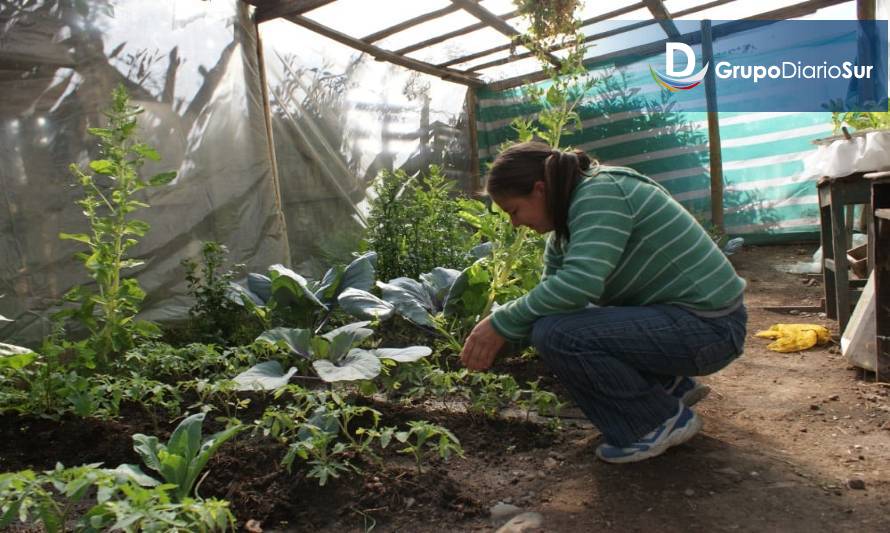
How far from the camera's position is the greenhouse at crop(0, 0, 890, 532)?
73.2 inches

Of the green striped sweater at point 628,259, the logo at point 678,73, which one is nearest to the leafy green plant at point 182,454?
the green striped sweater at point 628,259

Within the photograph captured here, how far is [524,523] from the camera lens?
5.59 ft

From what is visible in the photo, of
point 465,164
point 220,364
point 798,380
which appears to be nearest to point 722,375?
point 798,380

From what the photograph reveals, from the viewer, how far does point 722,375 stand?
3.11 meters

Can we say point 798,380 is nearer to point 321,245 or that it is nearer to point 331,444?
point 331,444

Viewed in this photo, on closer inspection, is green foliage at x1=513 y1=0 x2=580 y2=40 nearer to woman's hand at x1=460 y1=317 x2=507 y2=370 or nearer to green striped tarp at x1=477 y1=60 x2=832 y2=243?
green striped tarp at x1=477 y1=60 x2=832 y2=243

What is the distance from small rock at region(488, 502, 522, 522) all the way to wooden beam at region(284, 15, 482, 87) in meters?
4.55

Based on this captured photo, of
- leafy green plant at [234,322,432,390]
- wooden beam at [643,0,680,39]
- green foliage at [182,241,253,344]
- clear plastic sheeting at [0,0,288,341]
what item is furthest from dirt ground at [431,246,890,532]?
wooden beam at [643,0,680,39]

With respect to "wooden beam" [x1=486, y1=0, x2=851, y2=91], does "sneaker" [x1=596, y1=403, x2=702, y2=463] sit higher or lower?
lower

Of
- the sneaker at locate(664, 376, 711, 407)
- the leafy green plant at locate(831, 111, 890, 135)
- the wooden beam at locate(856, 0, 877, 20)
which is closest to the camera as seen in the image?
the sneaker at locate(664, 376, 711, 407)

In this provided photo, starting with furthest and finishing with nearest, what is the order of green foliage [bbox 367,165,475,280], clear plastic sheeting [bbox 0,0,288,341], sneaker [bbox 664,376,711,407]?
green foliage [bbox 367,165,475,280]
clear plastic sheeting [bbox 0,0,288,341]
sneaker [bbox 664,376,711,407]

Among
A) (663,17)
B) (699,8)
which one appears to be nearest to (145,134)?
(663,17)

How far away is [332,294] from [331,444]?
4.34ft

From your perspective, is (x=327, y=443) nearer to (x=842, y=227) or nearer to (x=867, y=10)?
(x=842, y=227)
